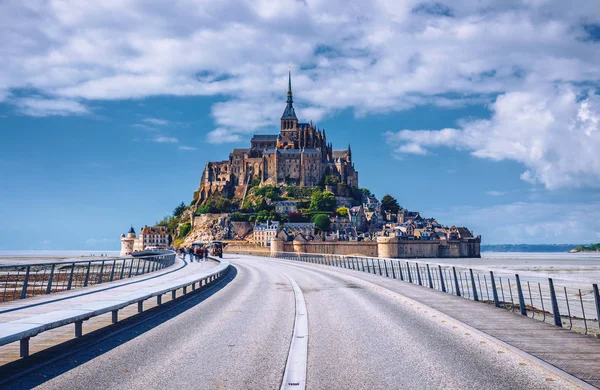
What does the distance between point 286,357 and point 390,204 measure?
181 metres

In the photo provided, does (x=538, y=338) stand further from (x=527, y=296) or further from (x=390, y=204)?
(x=390, y=204)

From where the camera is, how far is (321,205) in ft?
530

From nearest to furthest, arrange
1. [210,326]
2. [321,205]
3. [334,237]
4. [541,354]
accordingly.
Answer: [541,354], [210,326], [334,237], [321,205]

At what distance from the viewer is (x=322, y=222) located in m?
152

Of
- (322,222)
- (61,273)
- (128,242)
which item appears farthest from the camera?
(128,242)

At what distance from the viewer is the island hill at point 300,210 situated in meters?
143

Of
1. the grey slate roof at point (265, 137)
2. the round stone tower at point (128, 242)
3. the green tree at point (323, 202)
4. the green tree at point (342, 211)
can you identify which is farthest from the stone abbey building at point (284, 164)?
the round stone tower at point (128, 242)

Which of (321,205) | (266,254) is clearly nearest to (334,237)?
(321,205)

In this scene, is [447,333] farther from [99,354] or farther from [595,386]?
[99,354]

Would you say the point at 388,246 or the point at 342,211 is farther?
the point at 342,211

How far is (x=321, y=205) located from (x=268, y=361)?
154 meters

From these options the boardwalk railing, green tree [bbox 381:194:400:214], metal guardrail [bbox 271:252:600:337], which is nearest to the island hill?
green tree [bbox 381:194:400:214]

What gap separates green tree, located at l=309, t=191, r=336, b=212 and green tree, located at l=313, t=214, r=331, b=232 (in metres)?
8.59

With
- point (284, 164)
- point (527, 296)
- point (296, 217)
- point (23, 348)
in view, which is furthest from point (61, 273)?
point (284, 164)
